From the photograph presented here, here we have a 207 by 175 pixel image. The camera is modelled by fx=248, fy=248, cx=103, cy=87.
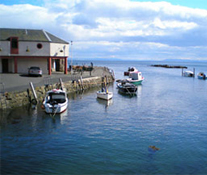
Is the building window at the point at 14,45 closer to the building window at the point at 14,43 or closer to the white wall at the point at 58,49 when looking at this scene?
the building window at the point at 14,43

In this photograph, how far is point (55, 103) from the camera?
87.1ft

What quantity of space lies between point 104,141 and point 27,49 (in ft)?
103

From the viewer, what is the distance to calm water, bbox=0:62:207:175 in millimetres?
14586

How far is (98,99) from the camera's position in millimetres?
36688

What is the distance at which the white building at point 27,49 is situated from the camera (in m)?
44.4

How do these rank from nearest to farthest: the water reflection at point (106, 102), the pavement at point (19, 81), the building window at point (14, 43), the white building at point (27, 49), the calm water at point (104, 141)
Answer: the calm water at point (104, 141), the pavement at point (19, 81), the water reflection at point (106, 102), the building window at point (14, 43), the white building at point (27, 49)

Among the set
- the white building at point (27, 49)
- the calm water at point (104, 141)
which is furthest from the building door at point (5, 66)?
the calm water at point (104, 141)

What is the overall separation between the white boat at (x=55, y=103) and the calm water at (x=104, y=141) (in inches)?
30.7

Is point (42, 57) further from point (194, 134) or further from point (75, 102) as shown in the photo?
point (194, 134)

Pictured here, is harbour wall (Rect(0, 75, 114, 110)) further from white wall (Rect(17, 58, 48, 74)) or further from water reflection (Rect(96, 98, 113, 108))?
white wall (Rect(17, 58, 48, 74))

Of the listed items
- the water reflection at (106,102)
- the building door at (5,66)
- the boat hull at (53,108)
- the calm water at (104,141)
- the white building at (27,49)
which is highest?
the white building at (27,49)

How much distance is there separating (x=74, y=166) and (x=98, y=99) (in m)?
22.3

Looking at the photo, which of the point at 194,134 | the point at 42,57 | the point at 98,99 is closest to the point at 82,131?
the point at 194,134

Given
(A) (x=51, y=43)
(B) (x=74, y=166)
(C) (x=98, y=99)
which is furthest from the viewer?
(A) (x=51, y=43)
